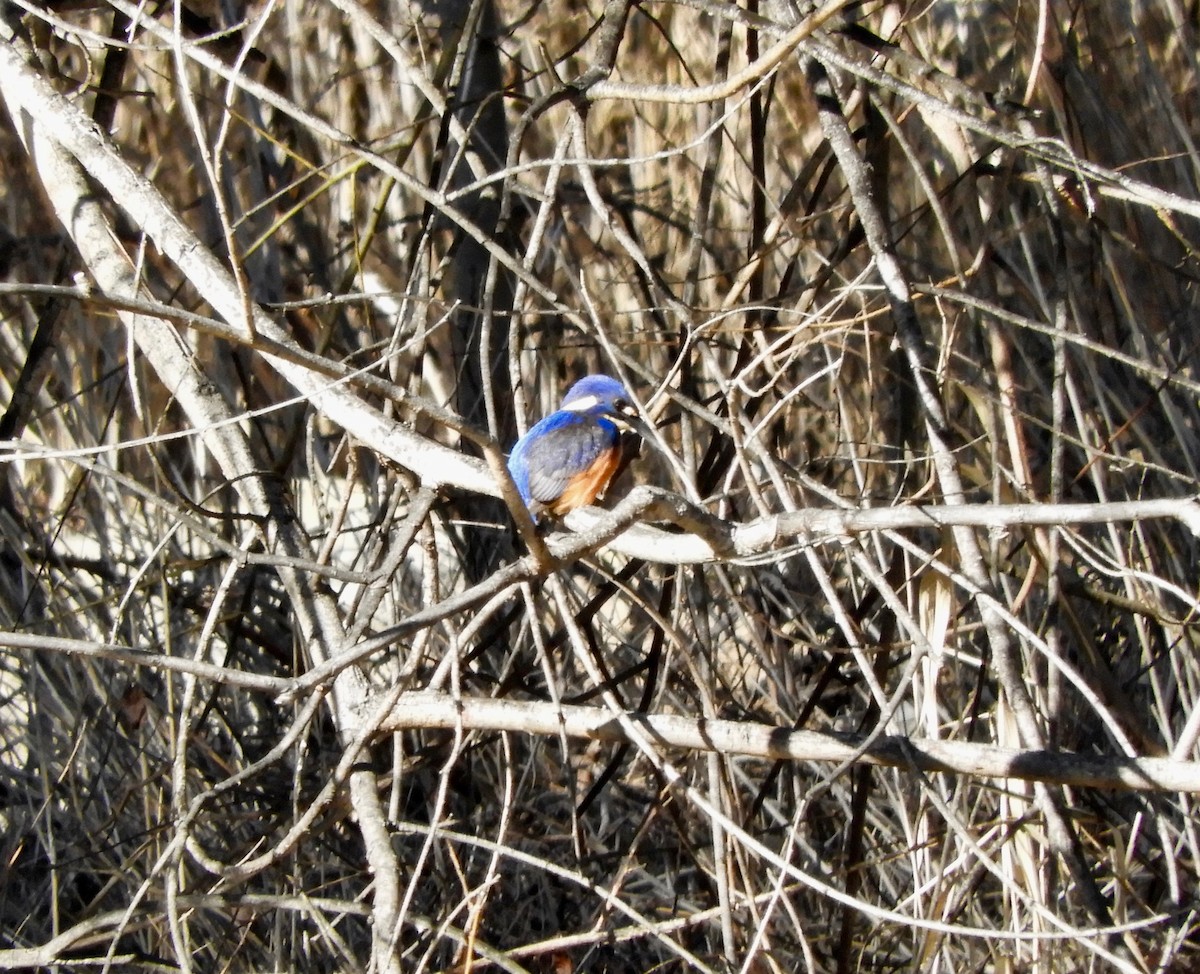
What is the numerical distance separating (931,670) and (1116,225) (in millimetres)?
1590

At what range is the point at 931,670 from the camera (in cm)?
226

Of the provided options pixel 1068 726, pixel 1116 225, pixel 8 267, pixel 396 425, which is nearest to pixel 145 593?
pixel 8 267

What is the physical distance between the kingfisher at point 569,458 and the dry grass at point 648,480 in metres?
0.24

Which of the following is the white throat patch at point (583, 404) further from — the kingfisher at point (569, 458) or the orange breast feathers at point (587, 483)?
the orange breast feathers at point (587, 483)

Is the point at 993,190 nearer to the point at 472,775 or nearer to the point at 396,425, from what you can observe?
the point at 396,425

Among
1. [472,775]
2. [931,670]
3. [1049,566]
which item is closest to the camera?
[931,670]

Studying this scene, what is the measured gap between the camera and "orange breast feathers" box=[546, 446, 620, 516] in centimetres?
330

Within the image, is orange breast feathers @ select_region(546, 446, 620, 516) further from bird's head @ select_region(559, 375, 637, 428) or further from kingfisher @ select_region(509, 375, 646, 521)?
bird's head @ select_region(559, 375, 637, 428)

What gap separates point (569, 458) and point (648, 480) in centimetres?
132

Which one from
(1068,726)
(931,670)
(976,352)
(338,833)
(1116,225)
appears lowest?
(338,833)

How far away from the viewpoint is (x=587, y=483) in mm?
3324

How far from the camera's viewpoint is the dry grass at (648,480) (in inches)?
93.7

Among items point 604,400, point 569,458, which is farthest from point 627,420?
point 569,458

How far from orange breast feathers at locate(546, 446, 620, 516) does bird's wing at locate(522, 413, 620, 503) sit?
0.04ft
